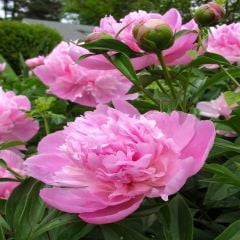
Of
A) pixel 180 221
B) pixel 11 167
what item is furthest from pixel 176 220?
pixel 11 167

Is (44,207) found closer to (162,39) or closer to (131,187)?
(131,187)

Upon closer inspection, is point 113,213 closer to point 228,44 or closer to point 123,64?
point 123,64

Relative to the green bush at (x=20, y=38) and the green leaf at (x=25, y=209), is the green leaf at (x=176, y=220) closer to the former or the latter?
the green leaf at (x=25, y=209)

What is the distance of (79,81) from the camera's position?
3.91 feet

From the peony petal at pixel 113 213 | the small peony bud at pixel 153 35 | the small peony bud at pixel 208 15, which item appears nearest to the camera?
the peony petal at pixel 113 213

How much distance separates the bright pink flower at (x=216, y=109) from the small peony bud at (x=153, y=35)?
42cm

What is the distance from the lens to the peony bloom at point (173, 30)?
0.72 m

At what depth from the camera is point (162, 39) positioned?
650 millimetres

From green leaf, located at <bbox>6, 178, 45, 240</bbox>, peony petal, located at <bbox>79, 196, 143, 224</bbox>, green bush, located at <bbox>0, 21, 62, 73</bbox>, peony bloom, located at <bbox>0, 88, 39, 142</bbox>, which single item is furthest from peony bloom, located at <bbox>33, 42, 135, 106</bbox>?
green bush, located at <bbox>0, 21, 62, 73</bbox>

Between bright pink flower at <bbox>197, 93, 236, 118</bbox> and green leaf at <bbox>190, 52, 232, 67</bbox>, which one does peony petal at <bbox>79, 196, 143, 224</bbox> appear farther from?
bright pink flower at <bbox>197, 93, 236, 118</bbox>

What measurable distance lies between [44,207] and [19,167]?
0.73 ft

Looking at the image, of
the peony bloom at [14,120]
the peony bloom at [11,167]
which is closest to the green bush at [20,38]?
the peony bloom at [14,120]

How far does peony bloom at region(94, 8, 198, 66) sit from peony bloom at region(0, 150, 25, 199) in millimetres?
260

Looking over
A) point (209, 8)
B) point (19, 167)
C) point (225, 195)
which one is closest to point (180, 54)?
point (209, 8)
